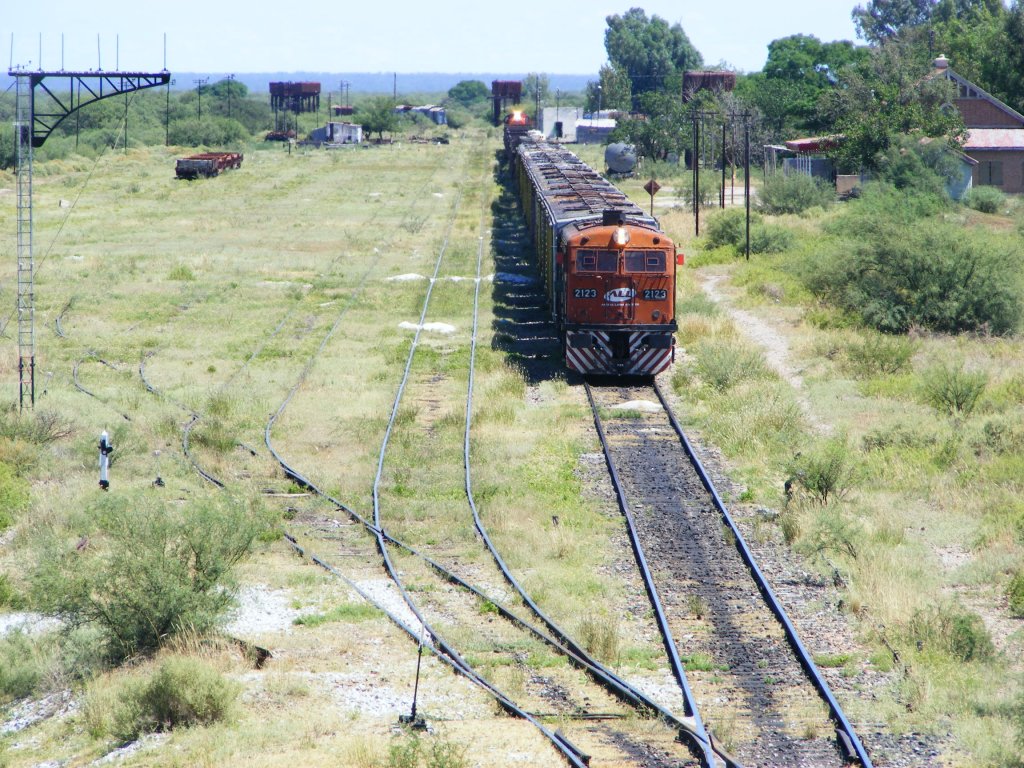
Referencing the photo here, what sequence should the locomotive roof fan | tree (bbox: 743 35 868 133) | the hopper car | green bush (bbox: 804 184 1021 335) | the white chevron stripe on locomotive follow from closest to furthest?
the white chevron stripe on locomotive, the locomotive roof fan, green bush (bbox: 804 184 1021 335), the hopper car, tree (bbox: 743 35 868 133)

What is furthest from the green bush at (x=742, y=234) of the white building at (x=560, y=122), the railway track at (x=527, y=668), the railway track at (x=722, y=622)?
the white building at (x=560, y=122)

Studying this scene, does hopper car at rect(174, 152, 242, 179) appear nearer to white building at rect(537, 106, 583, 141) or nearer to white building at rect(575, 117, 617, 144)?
white building at rect(575, 117, 617, 144)

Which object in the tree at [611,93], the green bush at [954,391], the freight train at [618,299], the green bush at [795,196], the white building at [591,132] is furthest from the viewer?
the tree at [611,93]

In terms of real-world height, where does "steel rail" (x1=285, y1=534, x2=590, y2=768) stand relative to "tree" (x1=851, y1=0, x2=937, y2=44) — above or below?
below

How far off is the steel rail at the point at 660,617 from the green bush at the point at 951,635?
2.29 m

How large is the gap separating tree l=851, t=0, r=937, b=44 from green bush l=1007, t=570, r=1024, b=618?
5351 inches

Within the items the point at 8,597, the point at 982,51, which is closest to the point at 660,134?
the point at 982,51

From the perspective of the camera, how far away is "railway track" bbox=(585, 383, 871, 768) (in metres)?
9.73

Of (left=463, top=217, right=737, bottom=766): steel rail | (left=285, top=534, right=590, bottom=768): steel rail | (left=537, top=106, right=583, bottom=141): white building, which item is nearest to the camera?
(left=285, top=534, right=590, bottom=768): steel rail

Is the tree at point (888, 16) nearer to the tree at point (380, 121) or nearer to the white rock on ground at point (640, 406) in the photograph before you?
the tree at point (380, 121)

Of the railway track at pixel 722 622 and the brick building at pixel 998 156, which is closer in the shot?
A: the railway track at pixel 722 622

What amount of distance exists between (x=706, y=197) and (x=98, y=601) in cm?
4781

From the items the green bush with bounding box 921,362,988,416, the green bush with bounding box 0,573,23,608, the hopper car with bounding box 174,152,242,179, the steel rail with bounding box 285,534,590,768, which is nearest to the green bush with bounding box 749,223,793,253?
the green bush with bounding box 921,362,988,416

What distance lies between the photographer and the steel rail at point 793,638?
9.45 m
